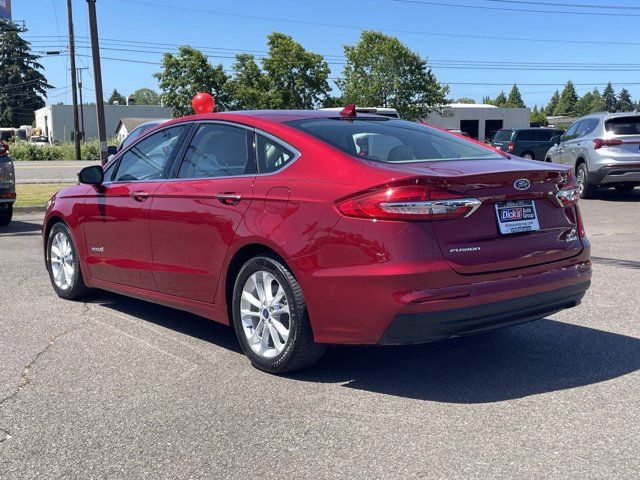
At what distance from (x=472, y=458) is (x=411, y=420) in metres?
0.52

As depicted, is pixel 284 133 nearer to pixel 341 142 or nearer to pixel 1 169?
pixel 341 142

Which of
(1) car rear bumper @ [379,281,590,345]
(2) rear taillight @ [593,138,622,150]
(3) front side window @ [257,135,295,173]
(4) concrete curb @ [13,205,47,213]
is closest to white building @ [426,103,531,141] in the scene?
(2) rear taillight @ [593,138,622,150]

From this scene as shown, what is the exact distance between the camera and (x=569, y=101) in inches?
5581

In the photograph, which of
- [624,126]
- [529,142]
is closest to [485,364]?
[624,126]

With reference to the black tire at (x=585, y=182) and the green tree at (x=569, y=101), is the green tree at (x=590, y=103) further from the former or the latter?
the black tire at (x=585, y=182)

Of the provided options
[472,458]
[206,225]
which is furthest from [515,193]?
[206,225]

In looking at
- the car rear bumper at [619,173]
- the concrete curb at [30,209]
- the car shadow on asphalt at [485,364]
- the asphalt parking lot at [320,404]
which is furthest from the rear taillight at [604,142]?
the concrete curb at [30,209]

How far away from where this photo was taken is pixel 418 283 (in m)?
3.87

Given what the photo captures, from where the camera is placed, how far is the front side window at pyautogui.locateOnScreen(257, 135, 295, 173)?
461 cm

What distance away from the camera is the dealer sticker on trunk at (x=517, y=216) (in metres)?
4.17

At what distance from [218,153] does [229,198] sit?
0.55 m

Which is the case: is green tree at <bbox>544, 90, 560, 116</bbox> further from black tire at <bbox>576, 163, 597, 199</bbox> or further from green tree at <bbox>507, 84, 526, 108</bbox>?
black tire at <bbox>576, 163, 597, 199</bbox>

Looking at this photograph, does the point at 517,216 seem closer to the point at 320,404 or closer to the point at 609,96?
the point at 320,404

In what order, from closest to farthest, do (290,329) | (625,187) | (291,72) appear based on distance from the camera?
1. (290,329)
2. (625,187)
3. (291,72)
